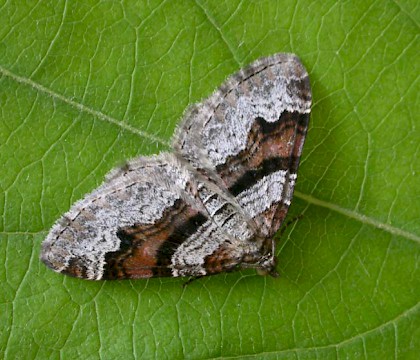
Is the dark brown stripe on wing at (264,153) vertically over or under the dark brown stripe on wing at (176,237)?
over

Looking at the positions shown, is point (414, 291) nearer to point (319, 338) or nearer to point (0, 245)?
point (319, 338)

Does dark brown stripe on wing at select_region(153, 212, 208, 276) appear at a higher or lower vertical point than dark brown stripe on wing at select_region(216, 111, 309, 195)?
lower

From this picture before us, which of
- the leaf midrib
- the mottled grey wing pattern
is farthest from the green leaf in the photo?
the mottled grey wing pattern

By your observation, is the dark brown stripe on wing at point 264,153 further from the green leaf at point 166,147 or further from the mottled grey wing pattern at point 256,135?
the green leaf at point 166,147

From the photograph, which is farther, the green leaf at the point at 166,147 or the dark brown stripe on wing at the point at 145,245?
the dark brown stripe on wing at the point at 145,245

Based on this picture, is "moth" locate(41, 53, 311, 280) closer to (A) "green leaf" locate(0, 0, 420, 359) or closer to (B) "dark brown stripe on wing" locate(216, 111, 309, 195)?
(B) "dark brown stripe on wing" locate(216, 111, 309, 195)

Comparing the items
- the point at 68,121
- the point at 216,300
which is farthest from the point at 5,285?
the point at 216,300

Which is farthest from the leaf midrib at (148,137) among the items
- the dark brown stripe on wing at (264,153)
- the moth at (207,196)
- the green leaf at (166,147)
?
the dark brown stripe on wing at (264,153)
